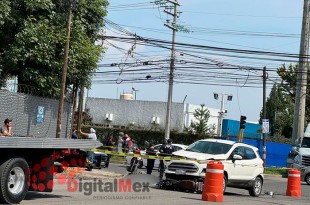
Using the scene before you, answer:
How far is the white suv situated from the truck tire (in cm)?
726

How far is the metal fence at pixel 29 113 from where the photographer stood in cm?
2233

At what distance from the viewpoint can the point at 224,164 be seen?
18.7 m

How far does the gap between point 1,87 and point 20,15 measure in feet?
11.5

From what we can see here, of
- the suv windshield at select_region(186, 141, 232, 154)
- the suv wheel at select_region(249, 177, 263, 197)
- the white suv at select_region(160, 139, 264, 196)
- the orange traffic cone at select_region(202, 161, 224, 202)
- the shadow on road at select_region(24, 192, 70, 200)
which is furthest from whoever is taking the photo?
the suv wheel at select_region(249, 177, 263, 197)

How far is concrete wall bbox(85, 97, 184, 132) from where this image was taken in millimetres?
68750

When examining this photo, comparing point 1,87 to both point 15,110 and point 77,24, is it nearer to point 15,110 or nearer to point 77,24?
point 15,110

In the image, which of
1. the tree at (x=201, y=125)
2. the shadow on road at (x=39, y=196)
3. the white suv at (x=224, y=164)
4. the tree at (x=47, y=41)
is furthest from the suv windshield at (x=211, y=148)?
the tree at (x=201, y=125)

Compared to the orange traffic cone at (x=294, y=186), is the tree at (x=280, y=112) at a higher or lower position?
higher

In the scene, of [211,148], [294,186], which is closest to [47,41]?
[211,148]

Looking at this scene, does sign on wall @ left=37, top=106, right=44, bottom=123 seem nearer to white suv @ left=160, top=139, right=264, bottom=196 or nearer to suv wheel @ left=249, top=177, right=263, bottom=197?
white suv @ left=160, top=139, right=264, bottom=196

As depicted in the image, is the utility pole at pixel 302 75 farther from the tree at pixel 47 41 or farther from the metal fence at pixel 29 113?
the metal fence at pixel 29 113

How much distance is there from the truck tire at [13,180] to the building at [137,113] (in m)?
55.2

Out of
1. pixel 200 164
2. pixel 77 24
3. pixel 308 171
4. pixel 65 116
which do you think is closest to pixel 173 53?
pixel 308 171

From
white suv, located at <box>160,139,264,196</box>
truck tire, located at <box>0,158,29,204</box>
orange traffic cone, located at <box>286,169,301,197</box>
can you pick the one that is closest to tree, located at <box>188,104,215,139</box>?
orange traffic cone, located at <box>286,169,301,197</box>
